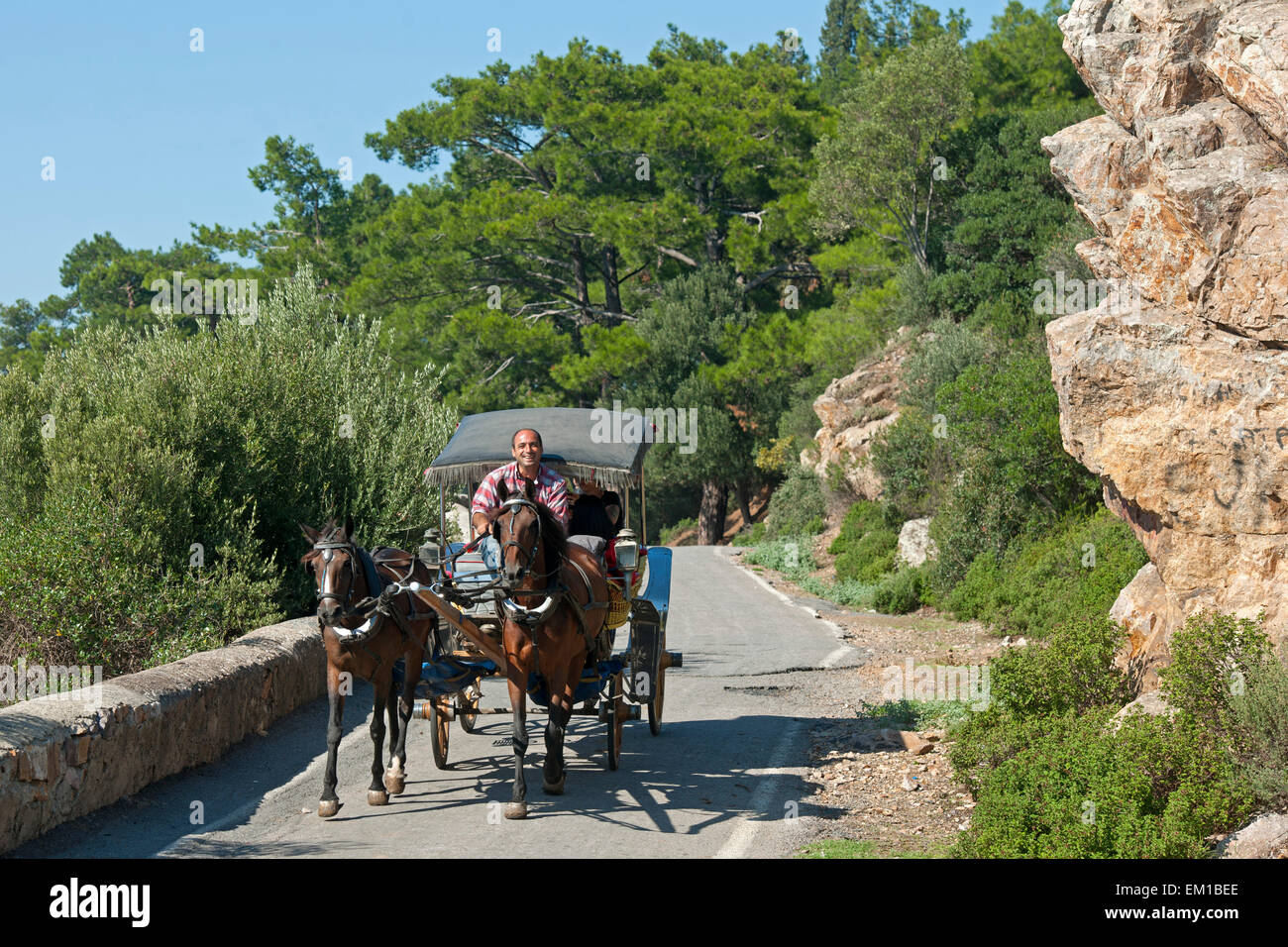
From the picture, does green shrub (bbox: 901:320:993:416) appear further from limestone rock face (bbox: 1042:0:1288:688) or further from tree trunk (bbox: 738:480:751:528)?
tree trunk (bbox: 738:480:751:528)

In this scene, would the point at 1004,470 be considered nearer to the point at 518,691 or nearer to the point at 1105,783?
the point at 1105,783

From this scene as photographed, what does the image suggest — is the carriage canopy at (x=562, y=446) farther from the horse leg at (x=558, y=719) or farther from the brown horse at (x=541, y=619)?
the horse leg at (x=558, y=719)

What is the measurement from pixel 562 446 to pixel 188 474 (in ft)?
20.0

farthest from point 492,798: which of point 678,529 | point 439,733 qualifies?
point 678,529

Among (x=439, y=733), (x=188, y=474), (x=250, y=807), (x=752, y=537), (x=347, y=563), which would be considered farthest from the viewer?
(x=752, y=537)

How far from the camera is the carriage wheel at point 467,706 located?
393 inches

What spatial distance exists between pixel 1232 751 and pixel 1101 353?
4.08m

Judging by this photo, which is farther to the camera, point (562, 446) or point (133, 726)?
point (562, 446)

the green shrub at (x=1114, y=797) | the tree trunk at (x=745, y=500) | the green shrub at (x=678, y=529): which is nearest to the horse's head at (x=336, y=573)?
the green shrub at (x=1114, y=797)

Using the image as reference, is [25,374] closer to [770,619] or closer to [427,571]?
[427,571]

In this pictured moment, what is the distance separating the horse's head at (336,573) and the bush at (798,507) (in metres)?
26.8

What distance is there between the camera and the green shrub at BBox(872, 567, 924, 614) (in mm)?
22250

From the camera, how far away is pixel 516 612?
26.8ft

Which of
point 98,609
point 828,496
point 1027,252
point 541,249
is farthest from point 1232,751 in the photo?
point 541,249
